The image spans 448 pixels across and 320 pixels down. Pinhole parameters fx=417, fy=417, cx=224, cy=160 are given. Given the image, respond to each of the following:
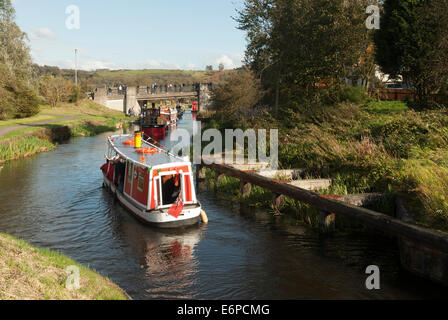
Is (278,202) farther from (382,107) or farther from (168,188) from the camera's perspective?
(382,107)

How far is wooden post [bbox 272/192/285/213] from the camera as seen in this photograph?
16480 millimetres

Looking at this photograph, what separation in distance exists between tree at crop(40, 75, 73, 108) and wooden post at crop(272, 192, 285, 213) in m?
56.0

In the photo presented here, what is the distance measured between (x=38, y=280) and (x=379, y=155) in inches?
482

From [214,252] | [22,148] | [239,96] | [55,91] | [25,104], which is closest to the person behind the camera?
[214,252]

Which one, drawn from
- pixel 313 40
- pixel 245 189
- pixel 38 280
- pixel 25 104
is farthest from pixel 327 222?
pixel 25 104

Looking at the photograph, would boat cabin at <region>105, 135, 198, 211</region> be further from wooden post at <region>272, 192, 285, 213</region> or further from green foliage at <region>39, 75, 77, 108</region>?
green foliage at <region>39, 75, 77, 108</region>

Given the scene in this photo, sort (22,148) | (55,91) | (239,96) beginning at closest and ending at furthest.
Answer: (22,148) → (239,96) → (55,91)

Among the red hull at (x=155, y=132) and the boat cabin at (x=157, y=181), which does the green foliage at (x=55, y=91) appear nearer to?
the red hull at (x=155, y=132)

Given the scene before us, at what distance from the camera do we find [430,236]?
9438 millimetres

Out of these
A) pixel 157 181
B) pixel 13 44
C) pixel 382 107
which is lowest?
pixel 157 181

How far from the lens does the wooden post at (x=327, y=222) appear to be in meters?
13.6

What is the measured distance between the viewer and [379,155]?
1536 centimetres

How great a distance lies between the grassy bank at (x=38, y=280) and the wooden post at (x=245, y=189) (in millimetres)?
10059
